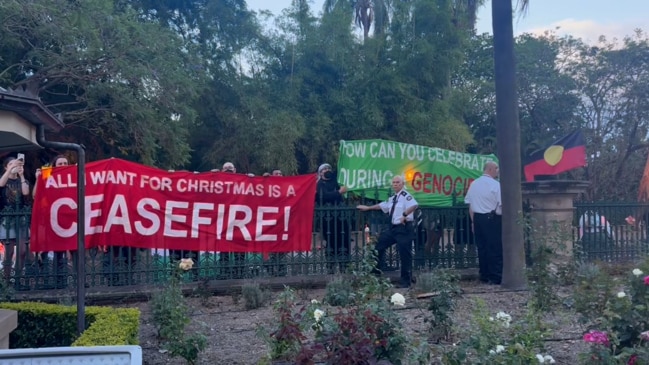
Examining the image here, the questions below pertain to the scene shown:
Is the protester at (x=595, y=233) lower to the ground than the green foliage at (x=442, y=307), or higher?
higher

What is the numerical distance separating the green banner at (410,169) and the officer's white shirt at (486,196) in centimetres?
127

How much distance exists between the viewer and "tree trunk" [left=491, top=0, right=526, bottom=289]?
10.8 metres

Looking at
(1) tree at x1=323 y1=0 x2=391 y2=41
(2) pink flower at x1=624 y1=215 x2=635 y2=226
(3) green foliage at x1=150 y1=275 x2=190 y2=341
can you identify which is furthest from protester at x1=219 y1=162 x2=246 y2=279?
(1) tree at x1=323 y1=0 x2=391 y2=41

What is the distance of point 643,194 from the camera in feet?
55.3

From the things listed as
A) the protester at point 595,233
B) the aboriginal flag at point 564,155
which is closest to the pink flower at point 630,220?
the protester at point 595,233

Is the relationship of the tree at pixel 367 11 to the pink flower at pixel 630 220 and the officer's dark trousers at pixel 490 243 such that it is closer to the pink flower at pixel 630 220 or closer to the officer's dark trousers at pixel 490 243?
the pink flower at pixel 630 220

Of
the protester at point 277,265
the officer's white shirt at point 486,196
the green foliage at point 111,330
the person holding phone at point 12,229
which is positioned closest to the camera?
the green foliage at point 111,330

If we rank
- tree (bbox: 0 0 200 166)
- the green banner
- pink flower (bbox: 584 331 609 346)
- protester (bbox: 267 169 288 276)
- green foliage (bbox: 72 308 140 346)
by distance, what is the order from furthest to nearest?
tree (bbox: 0 0 200 166) < the green banner < protester (bbox: 267 169 288 276) < green foliage (bbox: 72 308 140 346) < pink flower (bbox: 584 331 609 346)

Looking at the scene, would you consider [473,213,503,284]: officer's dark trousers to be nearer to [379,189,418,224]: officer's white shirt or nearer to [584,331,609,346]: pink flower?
[379,189,418,224]: officer's white shirt

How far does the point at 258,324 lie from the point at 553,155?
10.1 metres

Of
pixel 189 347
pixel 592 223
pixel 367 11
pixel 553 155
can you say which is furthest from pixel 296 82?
pixel 189 347

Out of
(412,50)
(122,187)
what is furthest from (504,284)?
(412,50)

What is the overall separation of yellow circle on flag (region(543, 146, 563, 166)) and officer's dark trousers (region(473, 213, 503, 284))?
4012mm

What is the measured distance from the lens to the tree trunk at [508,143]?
10844 millimetres
